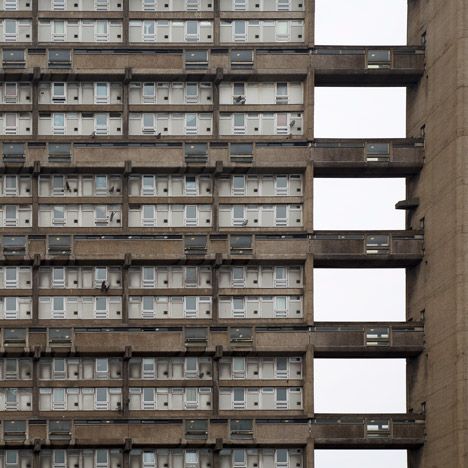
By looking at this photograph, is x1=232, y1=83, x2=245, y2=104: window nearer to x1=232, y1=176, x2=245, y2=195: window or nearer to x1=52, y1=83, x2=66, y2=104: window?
x1=232, y1=176, x2=245, y2=195: window

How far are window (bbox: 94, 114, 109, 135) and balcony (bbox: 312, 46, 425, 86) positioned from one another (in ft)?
42.0

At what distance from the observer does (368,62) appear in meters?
127

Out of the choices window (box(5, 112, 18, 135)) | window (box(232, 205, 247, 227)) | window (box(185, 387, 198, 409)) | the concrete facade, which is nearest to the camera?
the concrete facade

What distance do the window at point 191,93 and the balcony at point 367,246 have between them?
1094cm

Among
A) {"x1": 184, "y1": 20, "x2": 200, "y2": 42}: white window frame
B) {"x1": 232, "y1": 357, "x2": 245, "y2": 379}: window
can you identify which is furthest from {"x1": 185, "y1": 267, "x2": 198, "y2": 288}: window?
{"x1": 184, "y1": 20, "x2": 200, "y2": 42}: white window frame

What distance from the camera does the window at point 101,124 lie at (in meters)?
127

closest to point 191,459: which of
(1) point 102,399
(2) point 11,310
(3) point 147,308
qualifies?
(1) point 102,399

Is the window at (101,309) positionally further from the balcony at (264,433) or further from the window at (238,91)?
the window at (238,91)

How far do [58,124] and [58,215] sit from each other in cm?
547

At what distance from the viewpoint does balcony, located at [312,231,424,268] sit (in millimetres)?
125250

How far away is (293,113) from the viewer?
127562 millimetres

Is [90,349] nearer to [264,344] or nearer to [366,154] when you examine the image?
[264,344]

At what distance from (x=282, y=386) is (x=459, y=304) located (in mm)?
12398

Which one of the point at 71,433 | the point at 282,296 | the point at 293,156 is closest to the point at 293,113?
the point at 293,156
